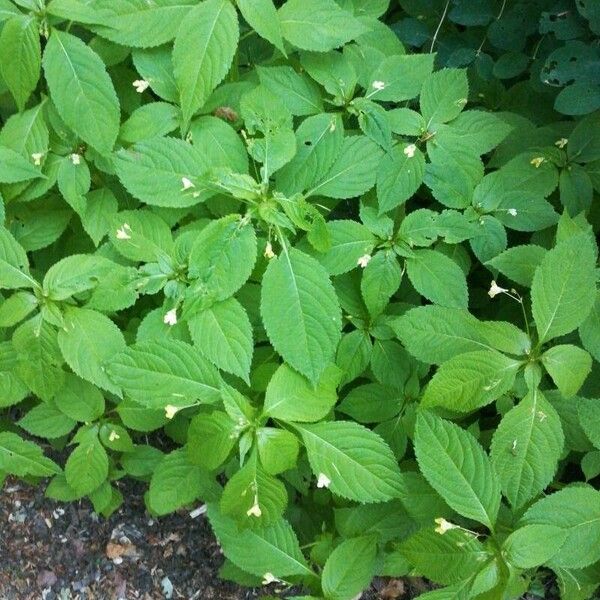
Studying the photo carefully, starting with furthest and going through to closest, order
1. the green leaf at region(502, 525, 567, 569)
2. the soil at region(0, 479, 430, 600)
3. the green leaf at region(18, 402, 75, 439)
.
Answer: the soil at region(0, 479, 430, 600) < the green leaf at region(18, 402, 75, 439) < the green leaf at region(502, 525, 567, 569)

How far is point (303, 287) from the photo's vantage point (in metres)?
1.81

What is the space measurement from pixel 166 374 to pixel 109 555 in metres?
1.10

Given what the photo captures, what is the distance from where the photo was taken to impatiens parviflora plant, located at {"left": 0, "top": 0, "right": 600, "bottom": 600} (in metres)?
1.77

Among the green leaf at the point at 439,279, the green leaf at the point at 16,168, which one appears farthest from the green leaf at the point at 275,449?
the green leaf at the point at 16,168

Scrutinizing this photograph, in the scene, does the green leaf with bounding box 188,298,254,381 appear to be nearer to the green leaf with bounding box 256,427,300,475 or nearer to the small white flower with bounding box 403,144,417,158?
the green leaf with bounding box 256,427,300,475

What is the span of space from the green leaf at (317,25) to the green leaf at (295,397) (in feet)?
3.10

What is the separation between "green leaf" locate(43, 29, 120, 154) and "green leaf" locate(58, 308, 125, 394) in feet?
1.66

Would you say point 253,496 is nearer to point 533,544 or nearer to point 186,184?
point 533,544

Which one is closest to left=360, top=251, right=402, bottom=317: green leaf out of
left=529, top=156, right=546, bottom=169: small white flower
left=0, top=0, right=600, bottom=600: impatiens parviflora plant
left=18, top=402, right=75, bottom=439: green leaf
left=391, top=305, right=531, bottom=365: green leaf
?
left=0, top=0, right=600, bottom=600: impatiens parviflora plant

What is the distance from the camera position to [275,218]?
175cm

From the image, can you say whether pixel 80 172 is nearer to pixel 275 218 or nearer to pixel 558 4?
pixel 275 218

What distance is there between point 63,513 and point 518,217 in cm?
202

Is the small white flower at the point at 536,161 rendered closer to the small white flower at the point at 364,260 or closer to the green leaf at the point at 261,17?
the small white flower at the point at 364,260

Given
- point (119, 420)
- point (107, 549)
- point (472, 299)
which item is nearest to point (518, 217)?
point (472, 299)
